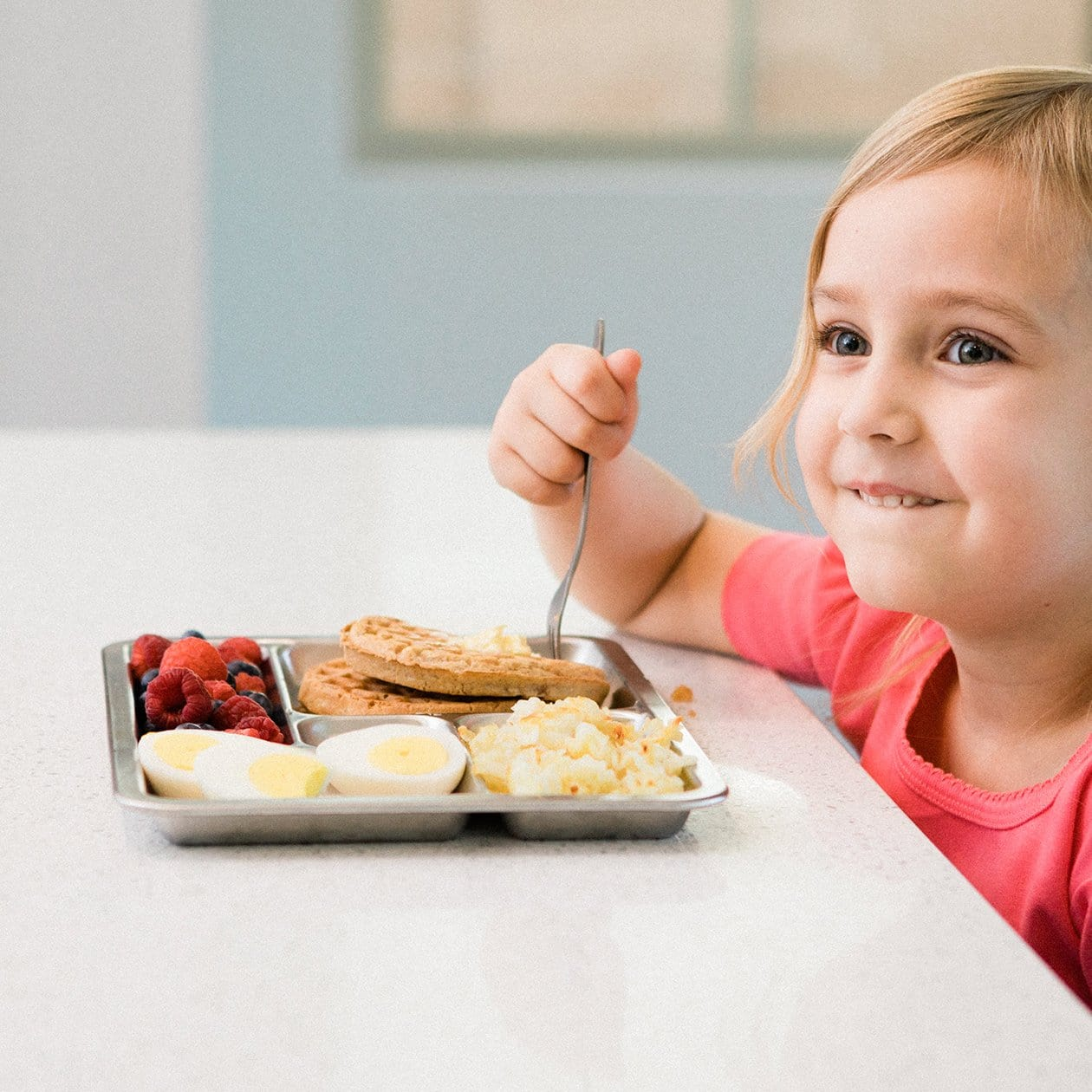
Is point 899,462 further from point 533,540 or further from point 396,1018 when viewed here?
point 533,540

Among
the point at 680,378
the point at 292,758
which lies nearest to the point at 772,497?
the point at 680,378

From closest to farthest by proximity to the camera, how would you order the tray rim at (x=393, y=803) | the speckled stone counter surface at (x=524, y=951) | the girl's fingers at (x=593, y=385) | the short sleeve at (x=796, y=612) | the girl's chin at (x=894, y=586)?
the speckled stone counter surface at (x=524, y=951) → the tray rim at (x=393, y=803) → the girl's chin at (x=894, y=586) → the girl's fingers at (x=593, y=385) → the short sleeve at (x=796, y=612)

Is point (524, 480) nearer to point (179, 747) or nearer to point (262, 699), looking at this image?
point (262, 699)

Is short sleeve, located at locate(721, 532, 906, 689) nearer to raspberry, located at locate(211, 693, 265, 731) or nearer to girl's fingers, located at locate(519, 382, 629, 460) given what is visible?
girl's fingers, located at locate(519, 382, 629, 460)

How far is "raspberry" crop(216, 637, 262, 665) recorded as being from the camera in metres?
1.00

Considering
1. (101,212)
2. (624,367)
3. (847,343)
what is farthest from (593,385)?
(101,212)

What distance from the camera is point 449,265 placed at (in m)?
4.66

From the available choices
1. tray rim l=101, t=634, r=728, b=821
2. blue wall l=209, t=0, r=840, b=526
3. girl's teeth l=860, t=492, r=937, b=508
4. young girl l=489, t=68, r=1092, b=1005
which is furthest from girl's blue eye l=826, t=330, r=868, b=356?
blue wall l=209, t=0, r=840, b=526

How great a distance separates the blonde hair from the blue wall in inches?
143

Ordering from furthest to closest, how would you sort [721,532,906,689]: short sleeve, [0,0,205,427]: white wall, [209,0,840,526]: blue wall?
1. [209,0,840,526]: blue wall
2. [0,0,205,427]: white wall
3. [721,532,906,689]: short sleeve

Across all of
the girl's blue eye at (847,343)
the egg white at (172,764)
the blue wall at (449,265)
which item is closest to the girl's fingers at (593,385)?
the girl's blue eye at (847,343)

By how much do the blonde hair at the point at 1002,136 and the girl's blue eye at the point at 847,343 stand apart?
83mm

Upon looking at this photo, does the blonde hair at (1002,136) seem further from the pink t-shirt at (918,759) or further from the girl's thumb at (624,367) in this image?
the pink t-shirt at (918,759)

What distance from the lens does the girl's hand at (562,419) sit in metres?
1.06
